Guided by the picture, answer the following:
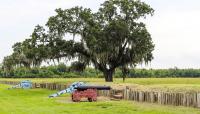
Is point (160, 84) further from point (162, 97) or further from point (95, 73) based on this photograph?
point (95, 73)

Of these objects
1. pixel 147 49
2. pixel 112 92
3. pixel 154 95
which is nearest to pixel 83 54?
pixel 147 49

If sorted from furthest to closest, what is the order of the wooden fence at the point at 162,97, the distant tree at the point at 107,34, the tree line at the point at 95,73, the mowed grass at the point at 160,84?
the tree line at the point at 95,73
the distant tree at the point at 107,34
the mowed grass at the point at 160,84
the wooden fence at the point at 162,97

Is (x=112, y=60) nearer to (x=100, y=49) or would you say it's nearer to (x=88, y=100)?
(x=100, y=49)

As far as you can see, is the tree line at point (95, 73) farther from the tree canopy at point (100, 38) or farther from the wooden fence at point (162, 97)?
the wooden fence at point (162, 97)

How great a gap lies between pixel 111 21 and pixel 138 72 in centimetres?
7696

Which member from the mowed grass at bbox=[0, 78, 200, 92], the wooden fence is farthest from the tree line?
the wooden fence

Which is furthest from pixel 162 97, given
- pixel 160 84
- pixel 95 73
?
pixel 95 73

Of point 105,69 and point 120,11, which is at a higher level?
point 120,11

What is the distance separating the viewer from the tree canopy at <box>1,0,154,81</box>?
71.1m

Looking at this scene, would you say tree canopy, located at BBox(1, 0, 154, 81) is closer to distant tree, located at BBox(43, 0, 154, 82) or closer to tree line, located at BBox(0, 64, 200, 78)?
distant tree, located at BBox(43, 0, 154, 82)

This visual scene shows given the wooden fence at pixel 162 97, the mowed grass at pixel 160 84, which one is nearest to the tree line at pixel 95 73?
the mowed grass at pixel 160 84

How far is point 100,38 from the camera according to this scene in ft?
231

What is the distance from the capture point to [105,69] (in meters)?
74.8

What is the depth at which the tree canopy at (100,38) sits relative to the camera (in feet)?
233
